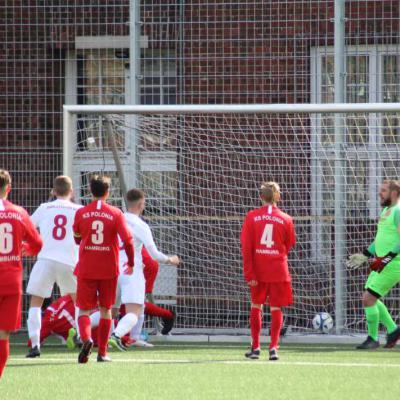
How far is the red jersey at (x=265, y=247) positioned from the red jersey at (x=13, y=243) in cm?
279

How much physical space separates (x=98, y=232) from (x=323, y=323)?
14.0 ft

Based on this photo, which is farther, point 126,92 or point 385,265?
point 126,92

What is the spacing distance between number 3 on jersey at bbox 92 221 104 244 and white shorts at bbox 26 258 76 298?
4.32ft

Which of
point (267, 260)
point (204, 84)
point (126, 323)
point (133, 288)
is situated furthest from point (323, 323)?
point (204, 84)

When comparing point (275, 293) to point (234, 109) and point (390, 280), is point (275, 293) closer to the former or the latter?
point (390, 280)

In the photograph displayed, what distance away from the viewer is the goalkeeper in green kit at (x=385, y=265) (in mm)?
13172

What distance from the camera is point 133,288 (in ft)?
42.1

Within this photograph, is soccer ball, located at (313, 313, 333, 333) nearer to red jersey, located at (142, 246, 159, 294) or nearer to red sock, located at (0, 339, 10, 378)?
red jersey, located at (142, 246, 159, 294)

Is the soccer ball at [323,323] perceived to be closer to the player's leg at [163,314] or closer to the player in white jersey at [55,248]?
the player's leg at [163,314]

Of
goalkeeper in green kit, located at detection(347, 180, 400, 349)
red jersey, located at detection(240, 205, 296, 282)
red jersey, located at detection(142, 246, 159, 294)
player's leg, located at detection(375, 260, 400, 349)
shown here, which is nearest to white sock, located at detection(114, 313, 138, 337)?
red jersey, located at detection(142, 246, 159, 294)

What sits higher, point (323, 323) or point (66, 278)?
point (66, 278)

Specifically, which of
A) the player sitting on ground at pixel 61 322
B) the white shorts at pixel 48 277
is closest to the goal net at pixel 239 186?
the player sitting on ground at pixel 61 322

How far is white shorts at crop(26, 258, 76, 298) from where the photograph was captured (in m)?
12.4

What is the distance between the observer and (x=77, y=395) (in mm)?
8898
